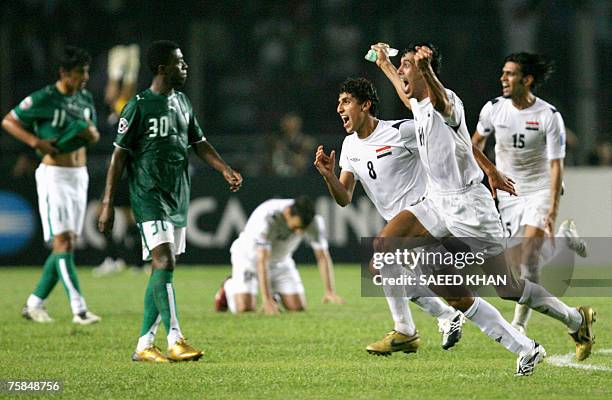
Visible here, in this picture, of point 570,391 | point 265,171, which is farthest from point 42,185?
point 265,171

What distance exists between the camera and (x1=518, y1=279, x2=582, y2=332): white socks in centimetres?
777

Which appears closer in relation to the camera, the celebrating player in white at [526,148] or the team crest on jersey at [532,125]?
the celebrating player in white at [526,148]

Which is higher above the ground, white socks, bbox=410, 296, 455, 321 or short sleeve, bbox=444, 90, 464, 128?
short sleeve, bbox=444, 90, 464, 128

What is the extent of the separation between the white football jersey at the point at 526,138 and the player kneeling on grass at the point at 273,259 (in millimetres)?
2333

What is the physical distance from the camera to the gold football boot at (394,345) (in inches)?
336

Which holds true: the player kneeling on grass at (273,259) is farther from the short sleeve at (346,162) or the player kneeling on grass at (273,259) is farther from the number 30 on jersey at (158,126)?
the number 30 on jersey at (158,126)

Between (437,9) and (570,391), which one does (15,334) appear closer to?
(570,391)

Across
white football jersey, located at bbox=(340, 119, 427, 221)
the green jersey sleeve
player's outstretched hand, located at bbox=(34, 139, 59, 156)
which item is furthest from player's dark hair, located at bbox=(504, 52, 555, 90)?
the green jersey sleeve

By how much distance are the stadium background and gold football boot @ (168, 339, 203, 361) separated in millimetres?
9868

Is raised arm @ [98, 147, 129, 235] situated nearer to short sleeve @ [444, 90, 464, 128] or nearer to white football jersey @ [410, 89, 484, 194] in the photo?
white football jersey @ [410, 89, 484, 194]

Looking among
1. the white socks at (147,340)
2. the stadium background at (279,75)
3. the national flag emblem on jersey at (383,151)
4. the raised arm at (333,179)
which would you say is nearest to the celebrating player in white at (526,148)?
the national flag emblem on jersey at (383,151)

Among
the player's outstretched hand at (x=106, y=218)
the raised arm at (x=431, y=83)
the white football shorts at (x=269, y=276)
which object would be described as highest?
the raised arm at (x=431, y=83)

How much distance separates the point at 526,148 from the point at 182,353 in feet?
11.8

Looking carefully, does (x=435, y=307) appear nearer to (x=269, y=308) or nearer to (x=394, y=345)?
(x=394, y=345)
